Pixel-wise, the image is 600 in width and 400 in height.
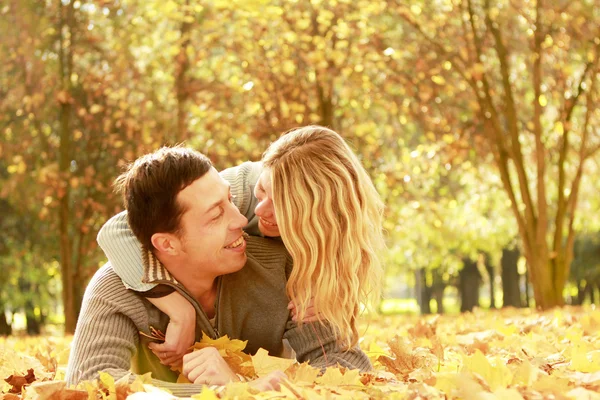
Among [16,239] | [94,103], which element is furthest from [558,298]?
[16,239]

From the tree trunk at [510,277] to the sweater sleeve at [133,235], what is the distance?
22.0m

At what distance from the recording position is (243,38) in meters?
10.4

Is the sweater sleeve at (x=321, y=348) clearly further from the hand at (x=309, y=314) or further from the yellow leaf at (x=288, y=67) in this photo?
the yellow leaf at (x=288, y=67)

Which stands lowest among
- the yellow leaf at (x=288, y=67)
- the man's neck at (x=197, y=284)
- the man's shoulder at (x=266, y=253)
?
the man's neck at (x=197, y=284)

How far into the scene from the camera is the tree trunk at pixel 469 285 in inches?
1037

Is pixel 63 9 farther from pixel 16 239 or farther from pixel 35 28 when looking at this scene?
pixel 16 239

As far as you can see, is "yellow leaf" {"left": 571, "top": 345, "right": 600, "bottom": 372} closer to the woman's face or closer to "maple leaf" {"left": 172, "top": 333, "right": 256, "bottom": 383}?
"maple leaf" {"left": 172, "top": 333, "right": 256, "bottom": 383}

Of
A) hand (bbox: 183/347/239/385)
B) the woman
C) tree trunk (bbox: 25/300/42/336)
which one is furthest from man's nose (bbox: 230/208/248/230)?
tree trunk (bbox: 25/300/42/336)

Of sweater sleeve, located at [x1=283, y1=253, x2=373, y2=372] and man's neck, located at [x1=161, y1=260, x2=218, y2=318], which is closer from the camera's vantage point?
sweater sleeve, located at [x1=283, y1=253, x2=373, y2=372]

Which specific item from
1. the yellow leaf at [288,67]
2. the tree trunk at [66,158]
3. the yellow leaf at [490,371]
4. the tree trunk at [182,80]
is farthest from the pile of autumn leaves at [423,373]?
the tree trunk at [182,80]

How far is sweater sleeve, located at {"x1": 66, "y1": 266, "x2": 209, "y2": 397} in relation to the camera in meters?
2.61

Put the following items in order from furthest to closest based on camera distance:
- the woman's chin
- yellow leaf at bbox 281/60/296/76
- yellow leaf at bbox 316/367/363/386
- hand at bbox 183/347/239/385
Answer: yellow leaf at bbox 281/60/296/76, the woman's chin, hand at bbox 183/347/239/385, yellow leaf at bbox 316/367/363/386

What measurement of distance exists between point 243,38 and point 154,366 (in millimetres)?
7768

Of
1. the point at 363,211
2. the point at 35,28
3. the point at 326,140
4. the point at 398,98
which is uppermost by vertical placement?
the point at 35,28
